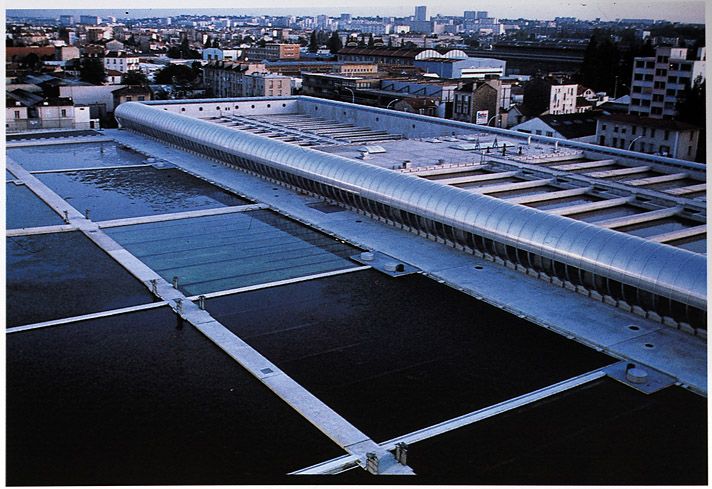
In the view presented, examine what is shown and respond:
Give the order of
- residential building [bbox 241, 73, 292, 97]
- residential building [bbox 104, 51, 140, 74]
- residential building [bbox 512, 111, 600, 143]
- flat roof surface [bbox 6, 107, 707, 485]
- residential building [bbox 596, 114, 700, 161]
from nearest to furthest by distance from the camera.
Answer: flat roof surface [bbox 6, 107, 707, 485] < residential building [bbox 596, 114, 700, 161] < residential building [bbox 512, 111, 600, 143] < residential building [bbox 241, 73, 292, 97] < residential building [bbox 104, 51, 140, 74]

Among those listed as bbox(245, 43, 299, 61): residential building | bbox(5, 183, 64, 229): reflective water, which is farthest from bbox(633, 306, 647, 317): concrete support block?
bbox(245, 43, 299, 61): residential building

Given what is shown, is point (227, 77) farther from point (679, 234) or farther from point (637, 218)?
point (679, 234)

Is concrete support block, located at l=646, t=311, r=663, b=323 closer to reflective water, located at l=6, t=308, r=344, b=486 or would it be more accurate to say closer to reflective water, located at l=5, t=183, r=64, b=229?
reflective water, located at l=6, t=308, r=344, b=486

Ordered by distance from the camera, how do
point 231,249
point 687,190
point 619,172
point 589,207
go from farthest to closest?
point 619,172
point 687,190
point 589,207
point 231,249

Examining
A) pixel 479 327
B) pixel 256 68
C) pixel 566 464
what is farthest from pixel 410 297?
pixel 256 68

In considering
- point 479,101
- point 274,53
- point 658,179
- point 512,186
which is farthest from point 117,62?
point 658,179

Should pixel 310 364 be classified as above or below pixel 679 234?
below

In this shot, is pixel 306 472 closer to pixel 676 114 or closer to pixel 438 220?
pixel 438 220
